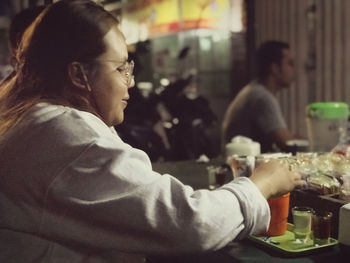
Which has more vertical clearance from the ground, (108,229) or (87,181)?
(87,181)

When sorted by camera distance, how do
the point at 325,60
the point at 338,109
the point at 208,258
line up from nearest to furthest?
1. the point at 208,258
2. the point at 338,109
3. the point at 325,60

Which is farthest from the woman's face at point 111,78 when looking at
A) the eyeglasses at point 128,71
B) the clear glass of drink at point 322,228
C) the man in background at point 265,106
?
the man in background at point 265,106

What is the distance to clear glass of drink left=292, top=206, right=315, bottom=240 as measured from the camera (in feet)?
5.58

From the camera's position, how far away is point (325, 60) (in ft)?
17.6

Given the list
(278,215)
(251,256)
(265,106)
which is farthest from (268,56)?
(251,256)

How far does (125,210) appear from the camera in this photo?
1211 millimetres

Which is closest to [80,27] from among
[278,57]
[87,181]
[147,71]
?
[87,181]

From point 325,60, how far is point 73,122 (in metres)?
4.60

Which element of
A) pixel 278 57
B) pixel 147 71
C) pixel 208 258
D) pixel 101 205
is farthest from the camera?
pixel 147 71

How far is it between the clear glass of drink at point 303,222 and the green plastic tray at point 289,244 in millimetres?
26

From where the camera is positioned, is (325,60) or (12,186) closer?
(12,186)

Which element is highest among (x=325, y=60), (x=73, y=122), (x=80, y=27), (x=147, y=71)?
(x=80, y=27)

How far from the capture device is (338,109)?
3.36 m

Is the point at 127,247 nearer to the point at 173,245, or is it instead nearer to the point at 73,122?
the point at 173,245
